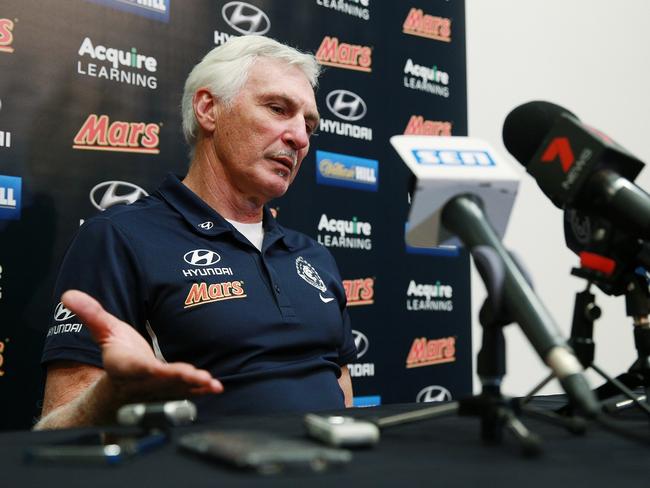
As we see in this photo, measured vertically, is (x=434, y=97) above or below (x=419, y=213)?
below

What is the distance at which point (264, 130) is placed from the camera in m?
1.65

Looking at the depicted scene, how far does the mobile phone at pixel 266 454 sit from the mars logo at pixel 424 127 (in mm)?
2239

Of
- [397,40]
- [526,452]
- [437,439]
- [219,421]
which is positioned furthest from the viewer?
[397,40]

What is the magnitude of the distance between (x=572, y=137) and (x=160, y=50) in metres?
1.46

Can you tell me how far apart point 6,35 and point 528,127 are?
131 cm

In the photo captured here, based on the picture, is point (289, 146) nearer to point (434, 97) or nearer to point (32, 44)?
point (32, 44)

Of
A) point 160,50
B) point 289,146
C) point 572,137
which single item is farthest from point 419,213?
point 160,50

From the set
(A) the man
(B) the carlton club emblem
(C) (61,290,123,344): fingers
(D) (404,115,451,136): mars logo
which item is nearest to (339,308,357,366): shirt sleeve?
(A) the man

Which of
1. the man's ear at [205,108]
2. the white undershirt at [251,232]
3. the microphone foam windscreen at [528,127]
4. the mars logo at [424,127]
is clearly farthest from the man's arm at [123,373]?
the mars logo at [424,127]

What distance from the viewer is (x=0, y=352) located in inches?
63.3

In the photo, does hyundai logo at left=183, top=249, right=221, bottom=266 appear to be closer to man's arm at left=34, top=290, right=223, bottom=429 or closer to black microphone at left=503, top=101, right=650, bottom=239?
man's arm at left=34, top=290, right=223, bottom=429

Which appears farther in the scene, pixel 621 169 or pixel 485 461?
pixel 621 169

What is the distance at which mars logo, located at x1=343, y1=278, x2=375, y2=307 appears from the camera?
2.42m

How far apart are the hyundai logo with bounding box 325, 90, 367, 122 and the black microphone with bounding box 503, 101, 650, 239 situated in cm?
172
